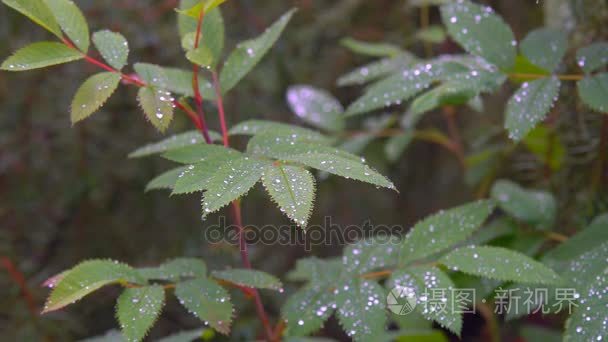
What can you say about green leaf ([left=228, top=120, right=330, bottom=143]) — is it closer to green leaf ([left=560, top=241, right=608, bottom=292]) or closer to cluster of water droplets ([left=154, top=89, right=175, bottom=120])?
cluster of water droplets ([left=154, top=89, right=175, bottom=120])

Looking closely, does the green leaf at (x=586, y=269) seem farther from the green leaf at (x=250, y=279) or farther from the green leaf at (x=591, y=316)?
the green leaf at (x=250, y=279)

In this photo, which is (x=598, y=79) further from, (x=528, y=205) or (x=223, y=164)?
(x=223, y=164)

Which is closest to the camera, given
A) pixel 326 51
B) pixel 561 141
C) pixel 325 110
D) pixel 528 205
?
pixel 528 205

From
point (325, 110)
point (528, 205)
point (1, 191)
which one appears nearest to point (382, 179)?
point (528, 205)

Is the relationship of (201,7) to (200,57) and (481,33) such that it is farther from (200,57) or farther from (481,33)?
(481,33)

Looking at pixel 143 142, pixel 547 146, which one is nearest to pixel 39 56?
pixel 143 142

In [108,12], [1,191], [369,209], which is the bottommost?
[369,209]

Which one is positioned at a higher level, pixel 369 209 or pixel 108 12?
pixel 108 12
